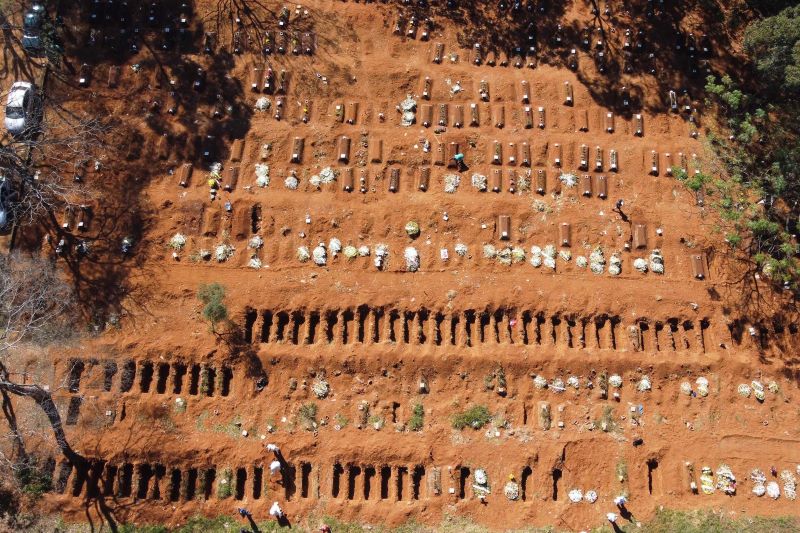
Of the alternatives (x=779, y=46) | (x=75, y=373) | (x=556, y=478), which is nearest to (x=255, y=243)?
(x=75, y=373)

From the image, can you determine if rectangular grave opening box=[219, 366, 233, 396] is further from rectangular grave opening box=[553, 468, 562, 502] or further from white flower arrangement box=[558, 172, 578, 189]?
white flower arrangement box=[558, 172, 578, 189]

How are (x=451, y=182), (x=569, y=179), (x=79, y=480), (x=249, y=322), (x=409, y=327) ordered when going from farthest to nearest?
(x=569, y=179)
(x=451, y=182)
(x=409, y=327)
(x=249, y=322)
(x=79, y=480)

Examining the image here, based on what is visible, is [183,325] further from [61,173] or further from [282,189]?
[61,173]

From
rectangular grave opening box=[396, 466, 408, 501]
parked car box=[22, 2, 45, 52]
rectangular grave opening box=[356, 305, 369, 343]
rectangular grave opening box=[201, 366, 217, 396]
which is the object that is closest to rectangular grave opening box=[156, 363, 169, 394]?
rectangular grave opening box=[201, 366, 217, 396]

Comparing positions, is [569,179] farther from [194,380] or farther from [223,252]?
[194,380]

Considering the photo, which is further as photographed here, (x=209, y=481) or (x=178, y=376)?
(x=178, y=376)

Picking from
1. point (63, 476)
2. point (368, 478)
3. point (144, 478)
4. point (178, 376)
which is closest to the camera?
point (63, 476)

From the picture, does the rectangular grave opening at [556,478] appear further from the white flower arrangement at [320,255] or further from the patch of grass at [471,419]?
the white flower arrangement at [320,255]
